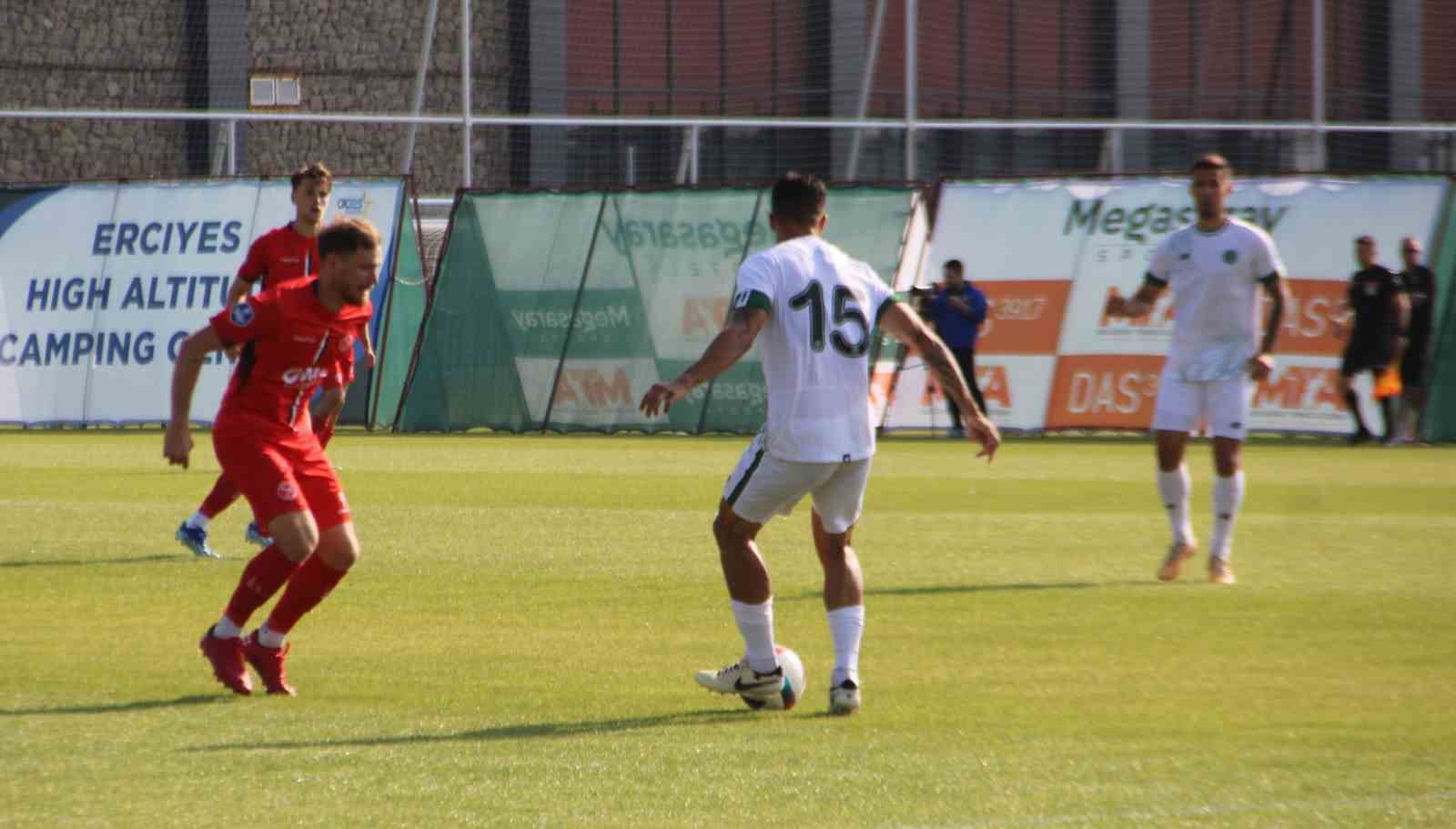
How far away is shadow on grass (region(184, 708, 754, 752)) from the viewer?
22.7 ft

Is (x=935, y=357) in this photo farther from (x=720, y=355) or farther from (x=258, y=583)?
(x=258, y=583)

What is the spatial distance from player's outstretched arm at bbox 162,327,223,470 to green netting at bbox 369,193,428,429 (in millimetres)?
19677

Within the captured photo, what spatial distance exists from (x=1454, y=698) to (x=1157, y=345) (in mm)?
16653

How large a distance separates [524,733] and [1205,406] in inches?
229

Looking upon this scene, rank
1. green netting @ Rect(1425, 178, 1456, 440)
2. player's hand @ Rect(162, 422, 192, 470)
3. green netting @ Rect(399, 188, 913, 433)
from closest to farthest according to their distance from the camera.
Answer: player's hand @ Rect(162, 422, 192, 470)
green netting @ Rect(1425, 178, 1456, 440)
green netting @ Rect(399, 188, 913, 433)

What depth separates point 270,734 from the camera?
7.14m

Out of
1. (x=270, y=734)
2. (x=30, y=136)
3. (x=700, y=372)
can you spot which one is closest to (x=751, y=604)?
(x=700, y=372)

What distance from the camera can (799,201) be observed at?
25.1ft

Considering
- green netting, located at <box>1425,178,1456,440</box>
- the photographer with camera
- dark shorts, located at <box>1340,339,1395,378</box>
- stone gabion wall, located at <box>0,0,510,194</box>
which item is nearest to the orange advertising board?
the photographer with camera

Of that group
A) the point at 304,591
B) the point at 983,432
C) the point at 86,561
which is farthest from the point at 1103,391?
the point at 304,591

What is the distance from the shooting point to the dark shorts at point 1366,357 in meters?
22.6

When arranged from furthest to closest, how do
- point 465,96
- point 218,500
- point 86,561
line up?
1. point 465,96
2. point 86,561
3. point 218,500

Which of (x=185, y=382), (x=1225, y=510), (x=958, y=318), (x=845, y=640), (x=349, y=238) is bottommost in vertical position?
(x=1225, y=510)

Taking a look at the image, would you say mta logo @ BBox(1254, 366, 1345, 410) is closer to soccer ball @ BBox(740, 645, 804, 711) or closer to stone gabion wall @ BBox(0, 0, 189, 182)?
soccer ball @ BBox(740, 645, 804, 711)
